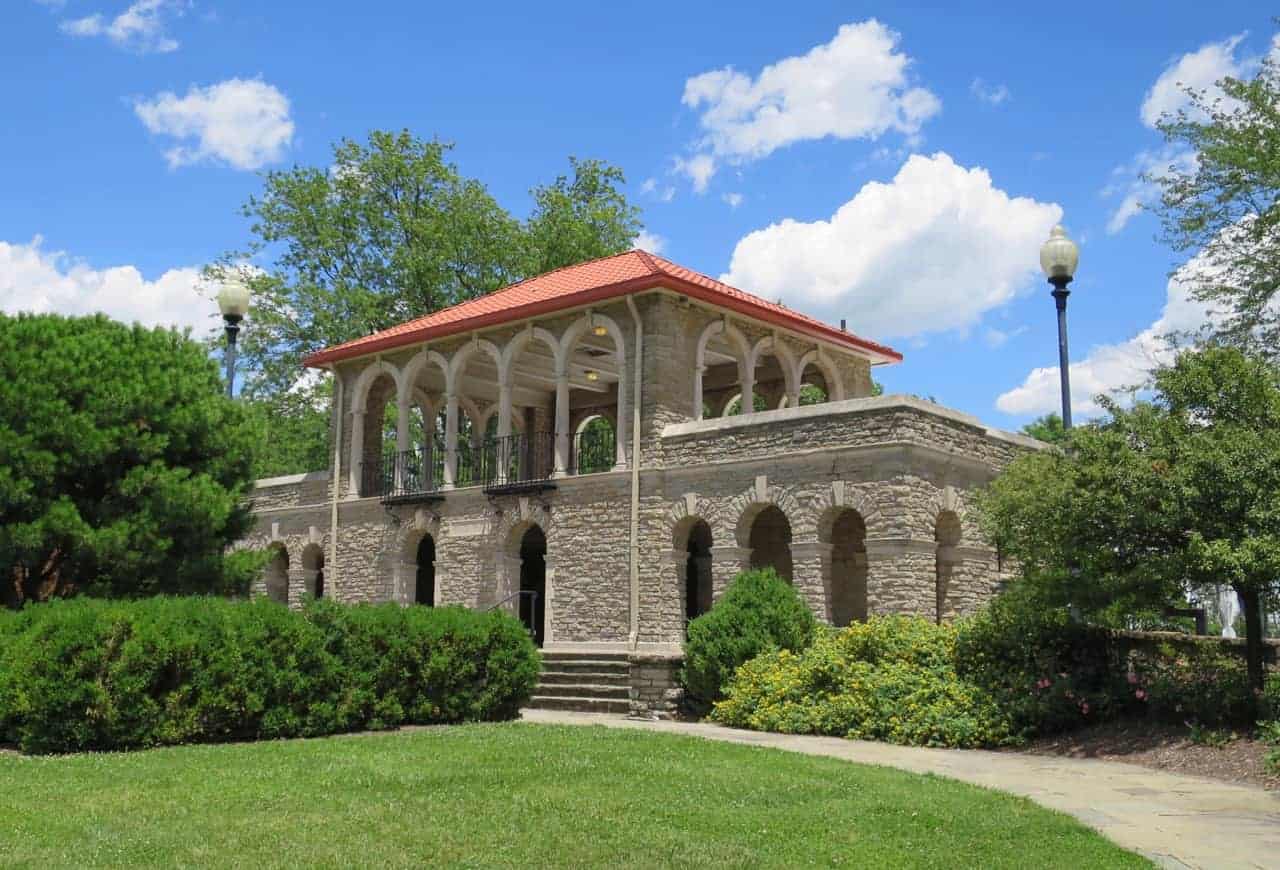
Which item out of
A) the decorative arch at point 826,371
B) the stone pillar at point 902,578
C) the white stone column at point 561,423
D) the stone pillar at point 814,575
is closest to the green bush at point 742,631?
the stone pillar at point 814,575

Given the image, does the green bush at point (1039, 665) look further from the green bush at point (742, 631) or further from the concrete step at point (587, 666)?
the concrete step at point (587, 666)

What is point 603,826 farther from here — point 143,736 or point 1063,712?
point 1063,712

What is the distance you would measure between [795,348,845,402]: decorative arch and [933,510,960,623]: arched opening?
5.07m

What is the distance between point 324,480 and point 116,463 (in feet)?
35.9

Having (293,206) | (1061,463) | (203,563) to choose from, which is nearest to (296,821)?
(203,563)

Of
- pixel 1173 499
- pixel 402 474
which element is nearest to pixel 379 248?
pixel 402 474

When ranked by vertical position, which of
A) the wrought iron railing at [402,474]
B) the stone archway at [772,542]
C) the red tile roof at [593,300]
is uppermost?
the red tile roof at [593,300]

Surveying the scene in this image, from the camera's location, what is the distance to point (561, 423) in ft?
69.1

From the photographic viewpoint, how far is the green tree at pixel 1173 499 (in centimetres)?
1162

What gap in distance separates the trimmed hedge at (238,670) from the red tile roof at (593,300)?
23.4ft

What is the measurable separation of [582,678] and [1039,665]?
289 inches

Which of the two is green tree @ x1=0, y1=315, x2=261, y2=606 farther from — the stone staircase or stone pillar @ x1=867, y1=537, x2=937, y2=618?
stone pillar @ x1=867, y1=537, x2=937, y2=618

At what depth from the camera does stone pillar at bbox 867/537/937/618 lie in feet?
53.8

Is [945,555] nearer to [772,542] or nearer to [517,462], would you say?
[772,542]
